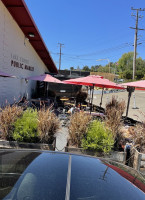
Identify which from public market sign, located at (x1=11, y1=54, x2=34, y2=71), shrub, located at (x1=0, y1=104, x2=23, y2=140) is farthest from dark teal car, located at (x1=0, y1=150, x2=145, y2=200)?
public market sign, located at (x1=11, y1=54, x2=34, y2=71)

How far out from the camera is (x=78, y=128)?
3332 mm

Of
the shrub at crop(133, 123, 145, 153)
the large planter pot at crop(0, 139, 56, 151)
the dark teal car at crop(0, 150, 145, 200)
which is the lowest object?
the large planter pot at crop(0, 139, 56, 151)

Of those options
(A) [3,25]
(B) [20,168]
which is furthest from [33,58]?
(B) [20,168]

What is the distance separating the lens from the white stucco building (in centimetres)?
721

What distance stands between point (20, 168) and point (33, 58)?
38.6ft

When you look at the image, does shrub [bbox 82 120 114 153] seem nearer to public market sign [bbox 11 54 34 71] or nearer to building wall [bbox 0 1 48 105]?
building wall [bbox 0 1 48 105]

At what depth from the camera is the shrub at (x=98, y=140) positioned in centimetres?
312

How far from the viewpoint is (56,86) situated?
1554 centimetres

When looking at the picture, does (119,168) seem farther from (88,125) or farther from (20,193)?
(88,125)

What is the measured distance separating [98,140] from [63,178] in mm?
1883

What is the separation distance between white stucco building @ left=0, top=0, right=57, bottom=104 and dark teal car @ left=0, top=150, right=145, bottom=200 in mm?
6418

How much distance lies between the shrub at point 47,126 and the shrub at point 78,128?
0.33 metres

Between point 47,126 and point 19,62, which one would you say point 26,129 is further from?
point 19,62

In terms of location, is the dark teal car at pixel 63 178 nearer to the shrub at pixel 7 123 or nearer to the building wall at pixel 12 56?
the shrub at pixel 7 123
